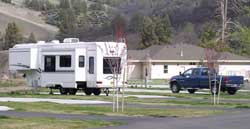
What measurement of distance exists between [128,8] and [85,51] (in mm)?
112424

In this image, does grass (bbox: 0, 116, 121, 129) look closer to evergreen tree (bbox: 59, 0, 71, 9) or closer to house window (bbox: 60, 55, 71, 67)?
house window (bbox: 60, 55, 71, 67)

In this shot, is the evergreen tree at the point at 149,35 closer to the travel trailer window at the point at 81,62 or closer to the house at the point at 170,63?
the house at the point at 170,63

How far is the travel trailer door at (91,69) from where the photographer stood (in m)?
35.4

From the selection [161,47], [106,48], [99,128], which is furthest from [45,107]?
[161,47]

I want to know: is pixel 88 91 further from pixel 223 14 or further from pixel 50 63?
pixel 223 14

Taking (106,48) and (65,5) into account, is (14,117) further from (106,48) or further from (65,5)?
(65,5)

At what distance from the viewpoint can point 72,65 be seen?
35.8 m

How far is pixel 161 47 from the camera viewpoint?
82.6 meters

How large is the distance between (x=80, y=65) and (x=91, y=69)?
2.18 feet

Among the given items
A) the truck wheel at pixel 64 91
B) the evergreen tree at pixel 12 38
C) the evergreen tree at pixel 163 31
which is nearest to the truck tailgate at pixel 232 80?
the truck wheel at pixel 64 91

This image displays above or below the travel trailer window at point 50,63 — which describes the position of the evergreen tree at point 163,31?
above

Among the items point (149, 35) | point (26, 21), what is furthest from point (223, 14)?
point (26, 21)

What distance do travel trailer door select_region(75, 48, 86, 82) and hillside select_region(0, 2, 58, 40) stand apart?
117m

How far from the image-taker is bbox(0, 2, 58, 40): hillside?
16200cm
